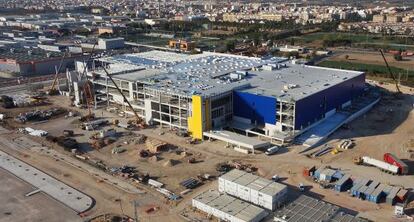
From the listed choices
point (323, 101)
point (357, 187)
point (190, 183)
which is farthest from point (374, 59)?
point (190, 183)

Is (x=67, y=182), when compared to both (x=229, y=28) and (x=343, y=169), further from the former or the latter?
(x=229, y=28)

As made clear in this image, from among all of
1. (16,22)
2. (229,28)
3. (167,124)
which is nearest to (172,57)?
(167,124)

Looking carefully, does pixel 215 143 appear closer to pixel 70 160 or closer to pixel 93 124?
pixel 70 160

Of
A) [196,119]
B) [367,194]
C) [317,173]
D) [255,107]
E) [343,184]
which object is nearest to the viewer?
[367,194]

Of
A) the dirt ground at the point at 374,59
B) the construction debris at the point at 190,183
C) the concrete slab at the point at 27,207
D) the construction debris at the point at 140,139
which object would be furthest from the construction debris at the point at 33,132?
the dirt ground at the point at 374,59

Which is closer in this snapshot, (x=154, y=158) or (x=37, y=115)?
(x=154, y=158)
